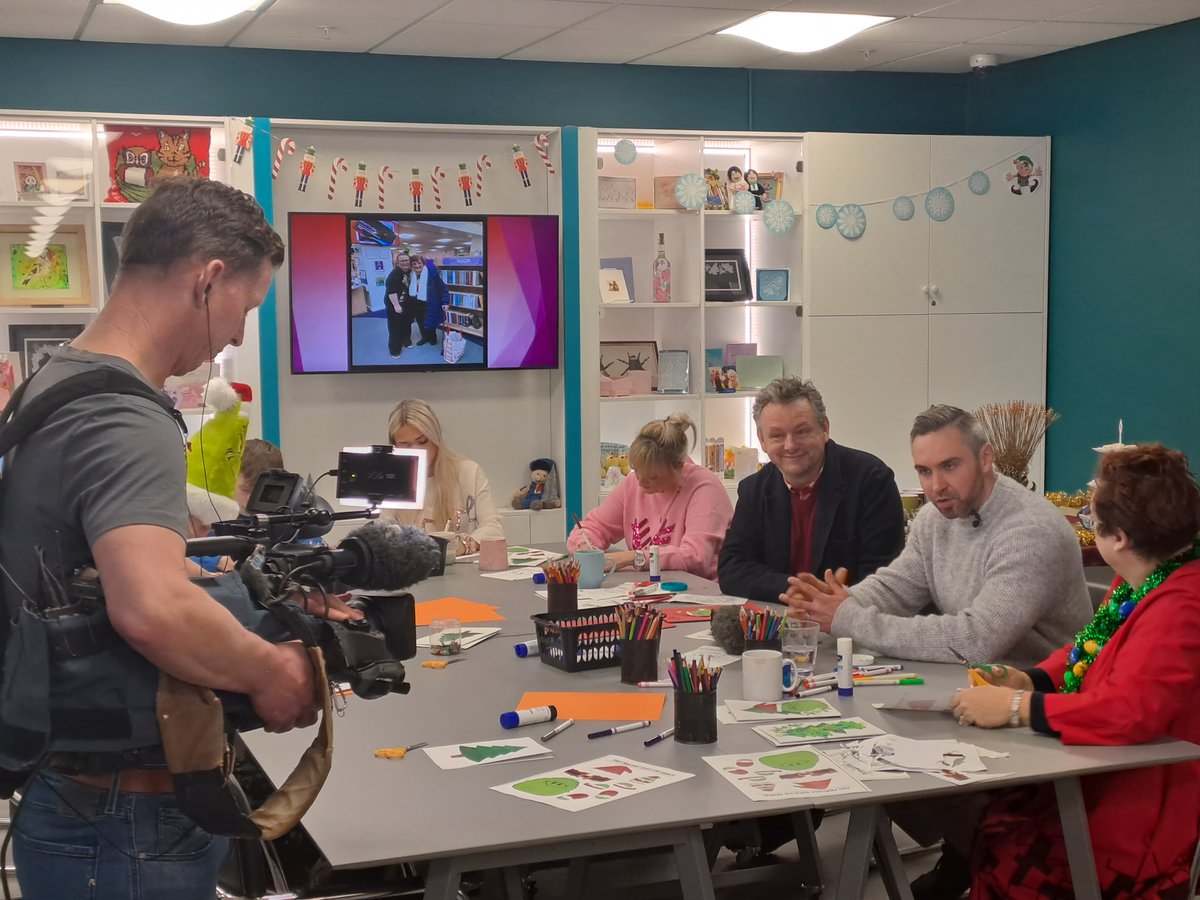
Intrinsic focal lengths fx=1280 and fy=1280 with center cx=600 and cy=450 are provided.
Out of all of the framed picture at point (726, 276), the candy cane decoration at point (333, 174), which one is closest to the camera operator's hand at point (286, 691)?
the candy cane decoration at point (333, 174)

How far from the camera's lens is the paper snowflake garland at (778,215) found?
6.39 metres

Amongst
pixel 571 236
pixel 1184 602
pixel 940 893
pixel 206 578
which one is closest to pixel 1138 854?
pixel 1184 602

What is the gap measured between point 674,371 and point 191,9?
9.20 ft

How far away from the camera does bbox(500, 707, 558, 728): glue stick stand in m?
2.42

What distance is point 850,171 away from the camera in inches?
255

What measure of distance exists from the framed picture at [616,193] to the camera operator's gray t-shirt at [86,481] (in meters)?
5.06

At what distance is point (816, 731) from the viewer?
2359 mm

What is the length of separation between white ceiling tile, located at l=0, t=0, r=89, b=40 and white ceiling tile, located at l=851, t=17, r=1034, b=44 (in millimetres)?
3526

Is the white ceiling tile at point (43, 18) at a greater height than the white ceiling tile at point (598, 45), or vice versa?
the white ceiling tile at point (598, 45)

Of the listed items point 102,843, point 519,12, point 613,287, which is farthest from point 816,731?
point 613,287

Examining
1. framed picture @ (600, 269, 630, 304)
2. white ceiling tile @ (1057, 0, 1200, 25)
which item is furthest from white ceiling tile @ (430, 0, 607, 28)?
white ceiling tile @ (1057, 0, 1200, 25)

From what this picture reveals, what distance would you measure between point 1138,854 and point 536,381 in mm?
4533

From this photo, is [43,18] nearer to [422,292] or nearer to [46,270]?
[46,270]

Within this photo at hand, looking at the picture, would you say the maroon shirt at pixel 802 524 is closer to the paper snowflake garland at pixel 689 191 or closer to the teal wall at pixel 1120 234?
the paper snowflake garland at pixel 689 191
